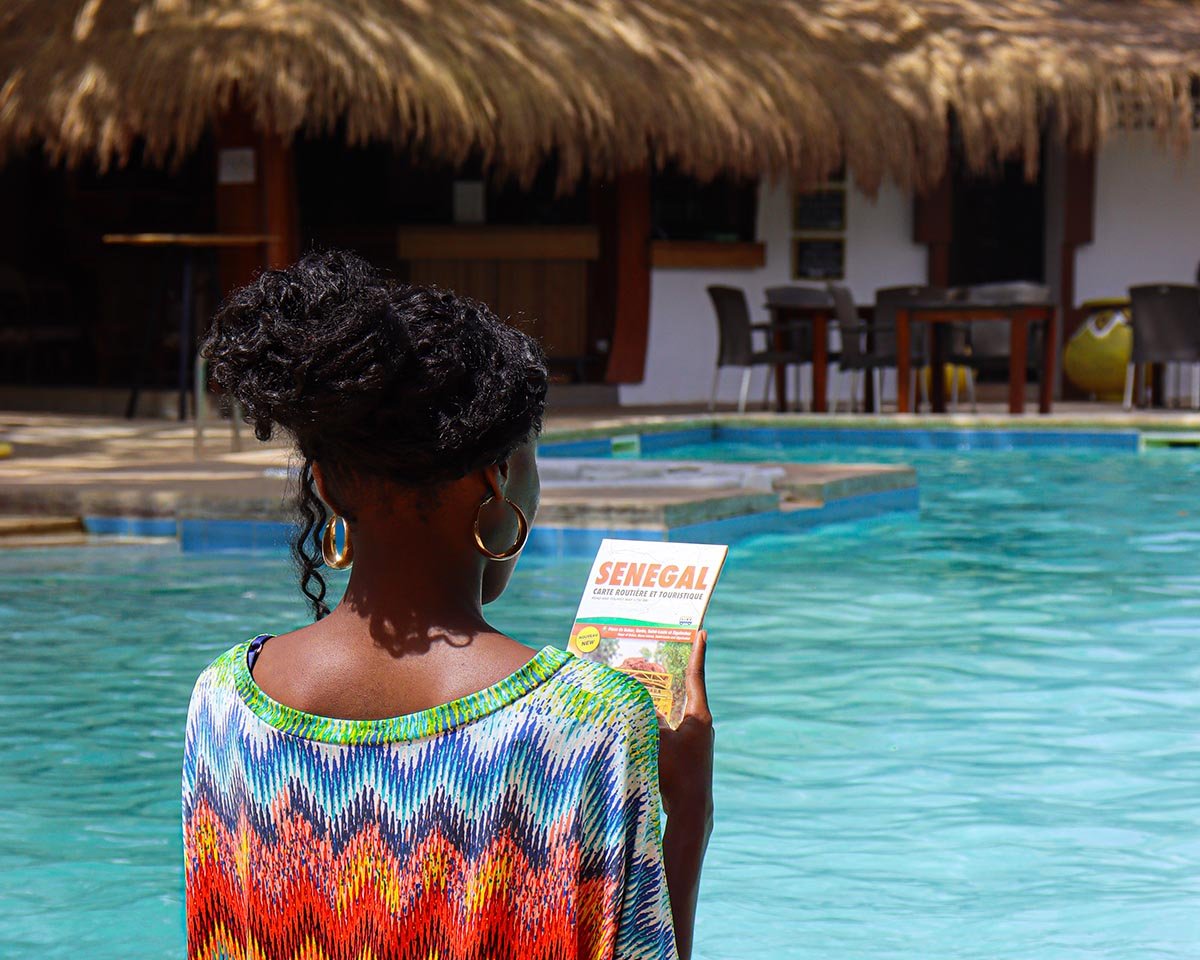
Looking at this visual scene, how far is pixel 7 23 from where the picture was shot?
10930 millimetres

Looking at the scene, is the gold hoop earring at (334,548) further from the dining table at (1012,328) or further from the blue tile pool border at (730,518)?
the dining table at (1012,328)

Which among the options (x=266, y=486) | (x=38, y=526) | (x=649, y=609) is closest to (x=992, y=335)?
(x=266, y=486)

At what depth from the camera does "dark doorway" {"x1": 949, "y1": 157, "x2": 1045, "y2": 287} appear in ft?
52.6

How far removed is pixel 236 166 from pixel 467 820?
405 inches

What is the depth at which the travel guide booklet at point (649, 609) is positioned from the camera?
50.9 inches

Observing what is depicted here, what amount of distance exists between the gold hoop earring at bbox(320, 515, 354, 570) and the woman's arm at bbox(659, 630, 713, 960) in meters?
0.25

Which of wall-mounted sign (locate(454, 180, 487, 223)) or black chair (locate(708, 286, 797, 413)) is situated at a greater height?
wall-mounted sign (locate(454, 180, 487, 223))

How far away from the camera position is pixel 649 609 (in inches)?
51.5

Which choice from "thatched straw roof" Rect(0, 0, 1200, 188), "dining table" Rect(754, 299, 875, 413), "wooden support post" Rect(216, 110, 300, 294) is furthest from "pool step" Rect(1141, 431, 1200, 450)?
"wooden support post" Rect(216, 110, 300, 294)

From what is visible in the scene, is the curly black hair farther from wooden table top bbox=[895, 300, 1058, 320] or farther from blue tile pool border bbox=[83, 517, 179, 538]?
wooden table top bbox=[895, 300, 1058, 320]

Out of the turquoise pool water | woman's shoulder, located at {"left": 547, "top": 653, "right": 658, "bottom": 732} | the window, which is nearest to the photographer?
woman's shoulder, located at {"left": 547, "top": 653, "right": 658, "bottom": 732}

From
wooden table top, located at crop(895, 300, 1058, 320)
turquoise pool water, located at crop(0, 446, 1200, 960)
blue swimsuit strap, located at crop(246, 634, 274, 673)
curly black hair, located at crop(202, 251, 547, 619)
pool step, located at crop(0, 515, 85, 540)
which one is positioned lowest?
turquoise pool water, located at crop(0, 446, 1200, 960)

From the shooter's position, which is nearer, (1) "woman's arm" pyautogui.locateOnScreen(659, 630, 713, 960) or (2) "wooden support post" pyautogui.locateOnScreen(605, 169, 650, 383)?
(1) "woman's arm" pyautogui.locateOnScreen(659, 630, 713, 960)

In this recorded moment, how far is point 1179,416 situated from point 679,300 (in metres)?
4.17
